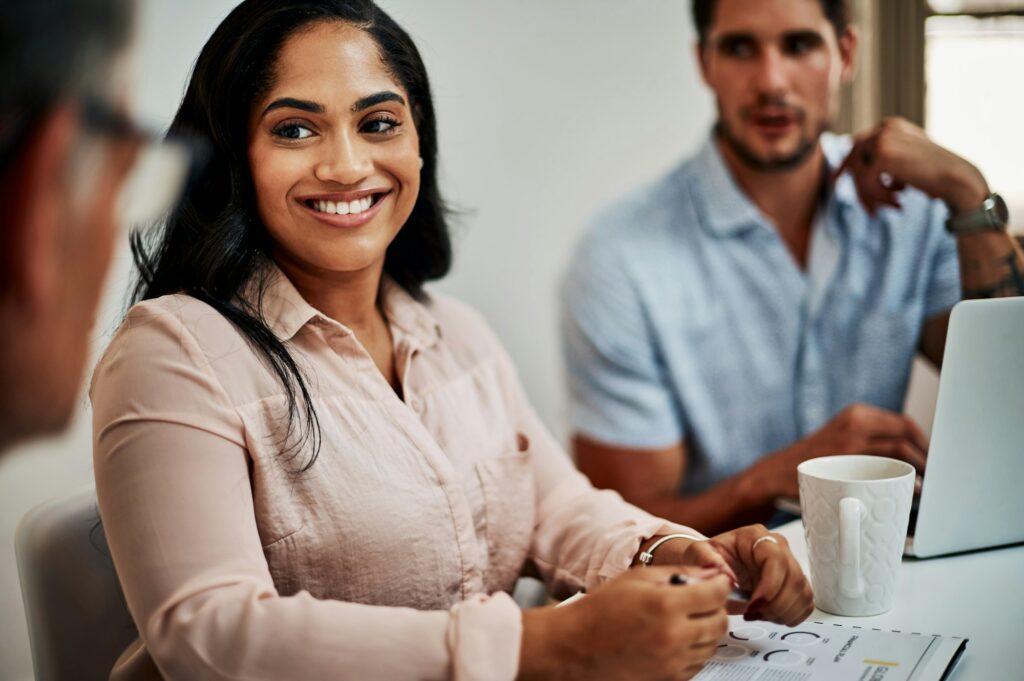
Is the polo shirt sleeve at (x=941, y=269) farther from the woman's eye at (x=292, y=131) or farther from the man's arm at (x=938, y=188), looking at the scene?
the woman's eye at (x=292, y=131)

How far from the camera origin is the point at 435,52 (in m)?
1.60

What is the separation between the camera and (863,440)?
3.82 feet

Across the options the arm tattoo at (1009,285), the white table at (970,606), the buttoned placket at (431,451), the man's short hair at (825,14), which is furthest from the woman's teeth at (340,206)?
the man's short hair at (825,14)

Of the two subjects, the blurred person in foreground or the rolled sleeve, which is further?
the rolled sleeve

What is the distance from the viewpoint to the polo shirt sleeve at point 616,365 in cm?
161

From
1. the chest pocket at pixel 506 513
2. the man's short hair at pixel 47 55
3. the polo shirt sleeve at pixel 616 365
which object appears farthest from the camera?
the polo shirt sleeve at pixel 616 365

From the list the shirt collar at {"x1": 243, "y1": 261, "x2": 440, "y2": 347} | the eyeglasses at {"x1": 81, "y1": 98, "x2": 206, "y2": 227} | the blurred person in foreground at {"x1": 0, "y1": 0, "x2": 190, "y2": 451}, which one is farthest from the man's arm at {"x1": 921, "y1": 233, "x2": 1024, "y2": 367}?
the blurred person in foreground at {"x1": 0, "y1": 0, "x2": 190, "y2": 451}

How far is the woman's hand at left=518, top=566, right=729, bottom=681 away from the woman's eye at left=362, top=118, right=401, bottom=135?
46 centimetres

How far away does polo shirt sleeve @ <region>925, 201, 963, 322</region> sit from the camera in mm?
1468

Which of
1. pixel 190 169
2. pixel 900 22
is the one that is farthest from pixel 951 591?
pixel 900 22

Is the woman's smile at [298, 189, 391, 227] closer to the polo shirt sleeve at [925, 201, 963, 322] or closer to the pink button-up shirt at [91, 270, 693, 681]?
the pink button-up shirt at [91, 270, 693, 681]

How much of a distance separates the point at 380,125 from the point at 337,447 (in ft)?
0.96

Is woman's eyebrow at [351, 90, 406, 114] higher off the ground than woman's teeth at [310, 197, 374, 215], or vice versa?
woman's eyebrow at [351, 90, 406, 114]

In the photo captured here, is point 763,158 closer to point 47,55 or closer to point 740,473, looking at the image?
point 740,473
